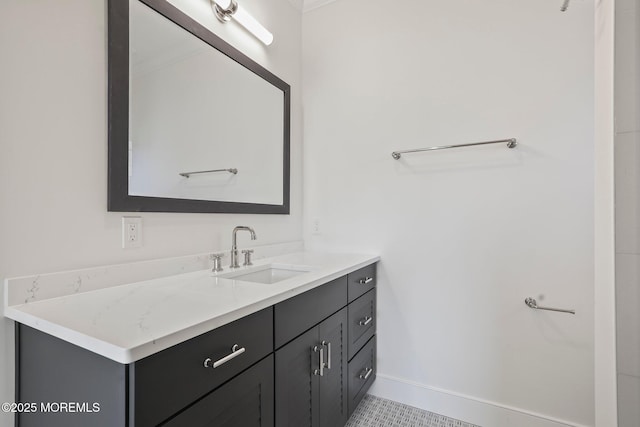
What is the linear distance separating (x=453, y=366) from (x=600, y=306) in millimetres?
913

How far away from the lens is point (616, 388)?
857 mm

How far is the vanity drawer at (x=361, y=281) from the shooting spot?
1593 millimetres

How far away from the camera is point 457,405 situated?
168cm

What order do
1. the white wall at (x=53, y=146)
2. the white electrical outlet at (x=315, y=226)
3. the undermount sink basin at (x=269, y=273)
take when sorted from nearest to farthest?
the white wall at (x=53, y=146), the undermount sink basin at (x=269, y=273), the white electrical outlet at (x=315, y=226)

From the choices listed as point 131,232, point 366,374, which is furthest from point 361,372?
point 131,232

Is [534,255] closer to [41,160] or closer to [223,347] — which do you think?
[223,347]

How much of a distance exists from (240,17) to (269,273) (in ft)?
4.53

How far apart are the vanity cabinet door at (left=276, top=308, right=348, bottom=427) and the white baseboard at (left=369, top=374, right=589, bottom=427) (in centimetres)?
48

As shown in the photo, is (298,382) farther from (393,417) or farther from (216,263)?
(393,417)

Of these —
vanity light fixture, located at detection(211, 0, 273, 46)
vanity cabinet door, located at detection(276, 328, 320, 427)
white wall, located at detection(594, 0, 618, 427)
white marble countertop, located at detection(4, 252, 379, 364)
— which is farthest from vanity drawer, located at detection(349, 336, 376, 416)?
vanity light fixture, located at detection(211, 0, 273, 46)

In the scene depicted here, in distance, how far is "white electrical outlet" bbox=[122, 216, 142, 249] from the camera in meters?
1.12

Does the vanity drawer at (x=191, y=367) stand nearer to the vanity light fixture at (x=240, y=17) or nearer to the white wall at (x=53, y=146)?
the white wall at (x=53, y=146)

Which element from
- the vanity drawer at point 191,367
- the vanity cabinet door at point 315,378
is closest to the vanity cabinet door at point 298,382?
the vanity cabinet door at point 315,378

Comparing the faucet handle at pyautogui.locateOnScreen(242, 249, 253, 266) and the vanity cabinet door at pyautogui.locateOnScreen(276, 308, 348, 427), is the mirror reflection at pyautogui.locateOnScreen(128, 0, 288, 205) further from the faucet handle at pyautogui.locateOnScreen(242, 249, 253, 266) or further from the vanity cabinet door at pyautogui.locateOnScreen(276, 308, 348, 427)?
the vanity cabinet door at pyautogui.locateOnScreen(276, 308, 348, 427)
